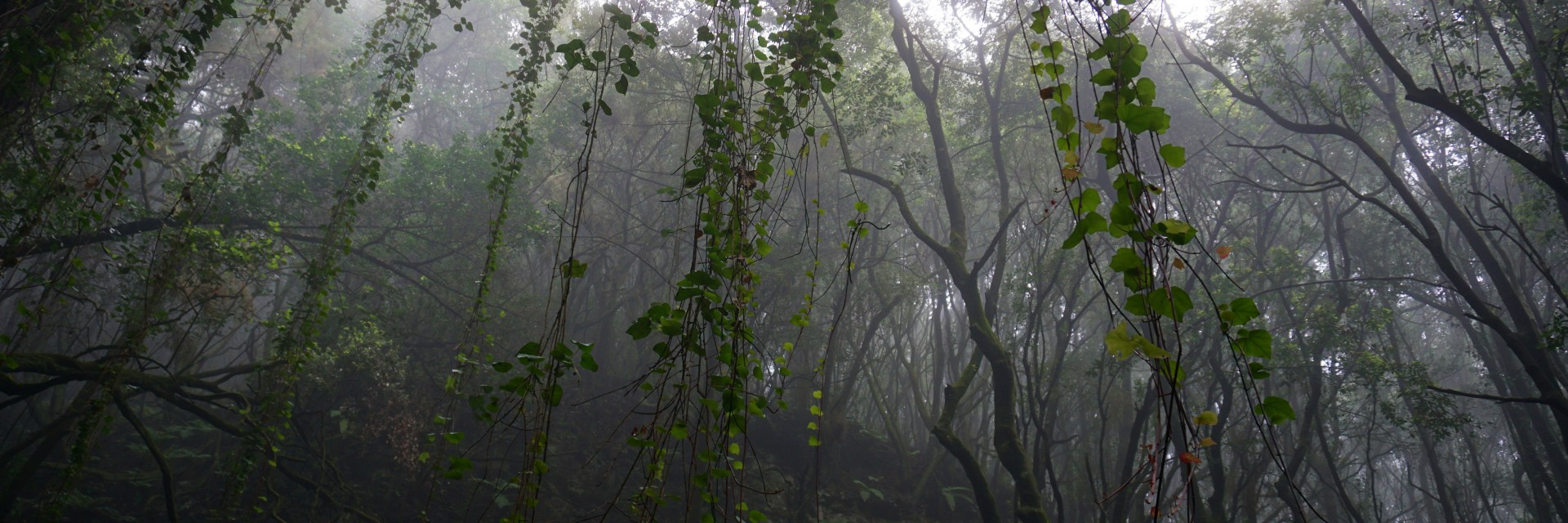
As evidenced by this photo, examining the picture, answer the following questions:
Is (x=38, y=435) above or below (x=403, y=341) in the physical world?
below

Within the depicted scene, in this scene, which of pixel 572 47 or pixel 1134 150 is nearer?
pixel 1134 150

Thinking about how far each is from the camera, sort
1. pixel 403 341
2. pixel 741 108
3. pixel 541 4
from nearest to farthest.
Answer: pixel 741 108, pixel 541 4, pixel 403 341

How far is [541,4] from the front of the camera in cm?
277

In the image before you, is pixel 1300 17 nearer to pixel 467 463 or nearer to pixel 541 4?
pixel 541 4

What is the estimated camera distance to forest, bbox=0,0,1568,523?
247 centimetres

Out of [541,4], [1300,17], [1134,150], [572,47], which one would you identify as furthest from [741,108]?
[1300,17]

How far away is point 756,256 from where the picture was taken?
1741mm

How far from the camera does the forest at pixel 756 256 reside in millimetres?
2469

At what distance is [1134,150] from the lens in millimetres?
968

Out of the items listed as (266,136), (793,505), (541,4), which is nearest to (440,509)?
(793,505)

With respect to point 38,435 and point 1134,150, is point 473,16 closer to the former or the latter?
point 38,435

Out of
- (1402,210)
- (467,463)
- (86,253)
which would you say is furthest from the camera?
(1402,210)

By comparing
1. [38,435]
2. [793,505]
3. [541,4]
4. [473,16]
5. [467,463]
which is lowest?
[467,463]

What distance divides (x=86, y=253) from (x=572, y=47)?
837 centimetres
